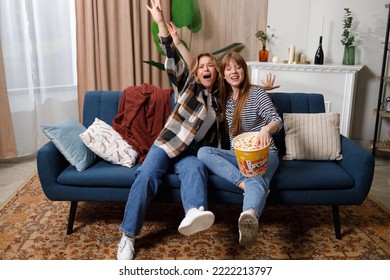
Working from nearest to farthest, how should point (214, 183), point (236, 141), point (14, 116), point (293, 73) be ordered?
1. point (236, 141)
2. point (214, 183)
3. point (14, 116)
4. point (293, 73)

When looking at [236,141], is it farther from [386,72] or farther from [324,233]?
[386,72]

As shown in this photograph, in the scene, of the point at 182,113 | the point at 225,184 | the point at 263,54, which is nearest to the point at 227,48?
the point at 263,54

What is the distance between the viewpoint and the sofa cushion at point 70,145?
2172mm

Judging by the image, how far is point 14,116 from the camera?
356cm

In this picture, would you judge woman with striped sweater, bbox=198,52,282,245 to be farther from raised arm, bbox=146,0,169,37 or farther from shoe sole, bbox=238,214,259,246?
raised arm, bbox=146,0,169,37

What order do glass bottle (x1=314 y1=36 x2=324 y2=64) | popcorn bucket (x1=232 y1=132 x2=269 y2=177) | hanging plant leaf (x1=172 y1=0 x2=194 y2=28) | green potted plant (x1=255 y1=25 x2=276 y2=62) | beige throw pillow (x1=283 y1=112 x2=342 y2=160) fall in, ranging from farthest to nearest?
1. green potted plant (x1=255 y1=25 x2=276 y2=62)
2. glass bottle (x1=314 y1=36 x2=324 y2=64)
3. hanging plant leaf (x1=172 y1=0 x2=194 y2=28)
4. beige throw pillow (x1=283 y1=112 x2=342 y2=160)
5. popcorn bucket (x1=232 y1=132 x2=269 y2=177)

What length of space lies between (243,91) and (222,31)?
2.11 m

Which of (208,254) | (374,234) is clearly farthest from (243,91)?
(374,234)

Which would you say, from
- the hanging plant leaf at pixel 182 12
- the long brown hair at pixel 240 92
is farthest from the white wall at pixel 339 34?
the long brown hair at pixel 240 92

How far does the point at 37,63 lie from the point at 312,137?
8.20ft

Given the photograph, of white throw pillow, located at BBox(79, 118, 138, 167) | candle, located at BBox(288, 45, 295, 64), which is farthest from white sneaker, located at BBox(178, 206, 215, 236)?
candle, located at BBox(288, 45, 295, 64)

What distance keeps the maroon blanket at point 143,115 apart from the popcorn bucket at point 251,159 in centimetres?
66

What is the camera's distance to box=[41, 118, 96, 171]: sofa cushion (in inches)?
85.5

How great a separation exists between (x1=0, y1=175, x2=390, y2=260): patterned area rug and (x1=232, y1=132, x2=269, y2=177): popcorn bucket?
45cm
